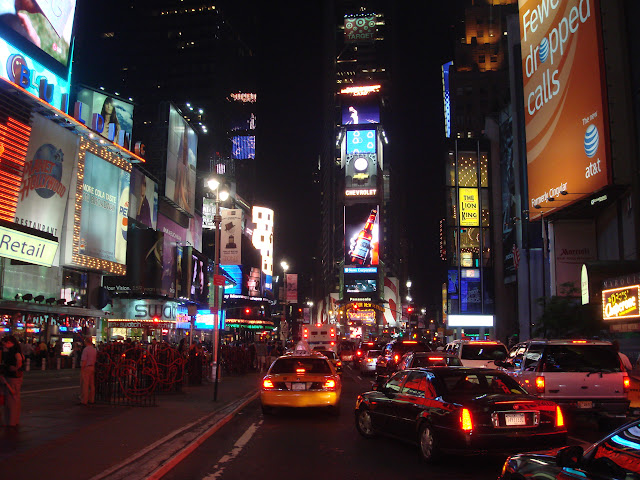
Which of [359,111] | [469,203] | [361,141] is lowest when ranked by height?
[469,203]

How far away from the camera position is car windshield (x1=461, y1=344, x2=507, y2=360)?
1895 cm

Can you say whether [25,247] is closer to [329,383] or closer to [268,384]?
[268,384]

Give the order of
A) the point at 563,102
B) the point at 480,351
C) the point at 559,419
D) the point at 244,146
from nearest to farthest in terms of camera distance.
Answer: the point at 559,419 → the point at 480,351 → the point at 563,102 → the point at 244,146

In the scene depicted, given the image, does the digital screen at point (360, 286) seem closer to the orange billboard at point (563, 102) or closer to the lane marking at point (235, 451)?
the orange billboard at point (563, 102)

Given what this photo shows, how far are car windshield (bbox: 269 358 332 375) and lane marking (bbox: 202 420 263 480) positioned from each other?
5.35ft

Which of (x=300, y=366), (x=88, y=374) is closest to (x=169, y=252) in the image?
(x=88, y=374)

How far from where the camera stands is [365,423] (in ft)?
36.6

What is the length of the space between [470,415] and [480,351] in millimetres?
11438

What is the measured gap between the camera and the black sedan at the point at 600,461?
395 cm

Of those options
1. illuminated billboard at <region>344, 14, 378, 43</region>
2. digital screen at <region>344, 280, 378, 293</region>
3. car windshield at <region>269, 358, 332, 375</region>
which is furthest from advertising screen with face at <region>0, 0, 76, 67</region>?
illuminated billboard at <region>344, 14, 378, 43</region>

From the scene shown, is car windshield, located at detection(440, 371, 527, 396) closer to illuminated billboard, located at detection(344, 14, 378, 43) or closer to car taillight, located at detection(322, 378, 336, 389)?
car taillight, located at detection(322, 378, 336, 389)

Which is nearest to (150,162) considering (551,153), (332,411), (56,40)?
(56,40)

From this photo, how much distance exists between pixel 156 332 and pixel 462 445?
165ft

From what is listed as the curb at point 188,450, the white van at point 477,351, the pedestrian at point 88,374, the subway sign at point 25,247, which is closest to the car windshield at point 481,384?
the curb at point 188,450
